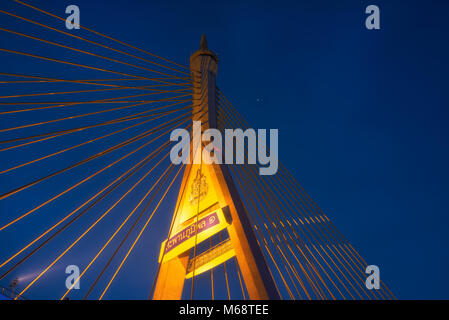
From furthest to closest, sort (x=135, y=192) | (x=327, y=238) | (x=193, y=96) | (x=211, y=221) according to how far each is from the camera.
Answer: (x=135, y=192), (x=193, y=96), (x=327, y=238), (x=211, y=221)

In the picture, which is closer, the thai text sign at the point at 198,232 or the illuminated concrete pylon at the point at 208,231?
the illuminated concrete pylon at the point at 208,231

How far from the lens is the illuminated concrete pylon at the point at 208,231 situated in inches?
146

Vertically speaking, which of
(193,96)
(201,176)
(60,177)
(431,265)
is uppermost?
(193,96)

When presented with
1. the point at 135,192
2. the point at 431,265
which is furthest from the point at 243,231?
the point at 431,265

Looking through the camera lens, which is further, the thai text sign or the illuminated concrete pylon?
the thai text sign

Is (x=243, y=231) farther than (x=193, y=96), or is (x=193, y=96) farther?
(x=193, y=96)

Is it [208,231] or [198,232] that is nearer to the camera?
[208,231]

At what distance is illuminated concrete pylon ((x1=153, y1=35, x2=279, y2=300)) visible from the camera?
12.2 feet

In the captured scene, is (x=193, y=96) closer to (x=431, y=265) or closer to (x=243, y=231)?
(x=243, y=231)

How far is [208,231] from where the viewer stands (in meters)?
4.38

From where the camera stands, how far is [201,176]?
16.6ft

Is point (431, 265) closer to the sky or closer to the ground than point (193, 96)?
closer to the ground
